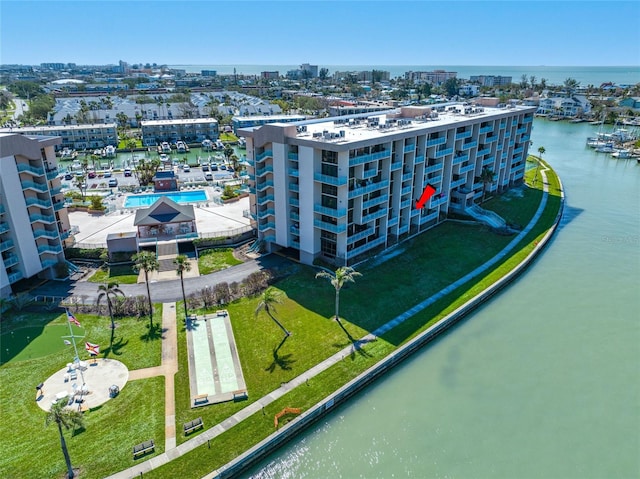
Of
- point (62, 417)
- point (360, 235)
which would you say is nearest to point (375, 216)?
point (360, 235)

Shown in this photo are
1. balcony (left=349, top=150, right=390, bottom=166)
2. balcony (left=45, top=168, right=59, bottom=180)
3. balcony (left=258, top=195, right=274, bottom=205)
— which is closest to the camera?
balcony (left=349, top=150, right=390, bottom=166)

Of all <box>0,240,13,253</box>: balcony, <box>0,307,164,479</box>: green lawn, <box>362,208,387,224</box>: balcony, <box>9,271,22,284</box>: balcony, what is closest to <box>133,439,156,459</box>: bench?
<box>0,307,164,479</box>: green lawn

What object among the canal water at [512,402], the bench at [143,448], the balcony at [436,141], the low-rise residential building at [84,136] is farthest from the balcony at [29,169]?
the low-rise residential building at [84,136]

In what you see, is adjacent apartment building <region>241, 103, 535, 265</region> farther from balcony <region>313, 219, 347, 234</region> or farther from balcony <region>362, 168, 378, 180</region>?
balcony <region>362, 168, 378, 180</region>

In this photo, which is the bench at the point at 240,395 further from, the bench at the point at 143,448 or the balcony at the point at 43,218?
the balcony at the point at 43,218

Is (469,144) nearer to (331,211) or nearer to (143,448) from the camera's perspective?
(331,211)

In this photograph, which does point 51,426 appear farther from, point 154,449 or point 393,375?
point 393,375

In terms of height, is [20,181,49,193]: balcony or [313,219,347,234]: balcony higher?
[20,181,49,193]: balcony

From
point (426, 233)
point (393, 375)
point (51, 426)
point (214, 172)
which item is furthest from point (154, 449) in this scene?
point (214, 172)
